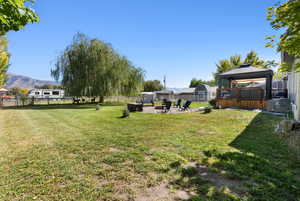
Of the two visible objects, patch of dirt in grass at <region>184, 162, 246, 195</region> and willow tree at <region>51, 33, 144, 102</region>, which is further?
willow tree at <region>51, 33, 144, 102</region>

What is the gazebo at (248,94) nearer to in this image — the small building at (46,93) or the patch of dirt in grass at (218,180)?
the patch of dirt in grass at (218,180)

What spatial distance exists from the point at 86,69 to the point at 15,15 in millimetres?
14665

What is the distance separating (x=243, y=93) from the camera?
1079cm

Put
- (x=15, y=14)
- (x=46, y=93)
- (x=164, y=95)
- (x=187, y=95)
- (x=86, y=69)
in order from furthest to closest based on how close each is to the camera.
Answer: (x=46, y=93) → (x=164, y=95) → (x=187, y=95) → (x=86, y=69) → (x=15, y=14)

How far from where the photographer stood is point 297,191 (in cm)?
183

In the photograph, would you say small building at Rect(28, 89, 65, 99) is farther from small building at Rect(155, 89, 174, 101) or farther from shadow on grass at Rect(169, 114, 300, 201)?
shadow on grass at Rect(169, 114, 300, 201)

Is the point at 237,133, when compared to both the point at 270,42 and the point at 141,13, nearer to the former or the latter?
the point at 270,42

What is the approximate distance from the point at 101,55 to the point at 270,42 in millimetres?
15806

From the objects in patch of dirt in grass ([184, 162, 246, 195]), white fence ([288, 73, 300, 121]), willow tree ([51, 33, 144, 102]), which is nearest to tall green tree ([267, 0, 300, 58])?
patch of dirt in grass ([184, 162, 246, 195])

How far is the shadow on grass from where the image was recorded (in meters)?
1.79

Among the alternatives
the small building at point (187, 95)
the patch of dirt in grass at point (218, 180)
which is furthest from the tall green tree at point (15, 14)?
the small building at point (187, 95)

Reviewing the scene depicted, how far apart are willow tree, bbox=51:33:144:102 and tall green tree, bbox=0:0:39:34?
554 inches

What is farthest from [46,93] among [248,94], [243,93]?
[248,94]

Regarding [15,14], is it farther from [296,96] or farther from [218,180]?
[296,96]
